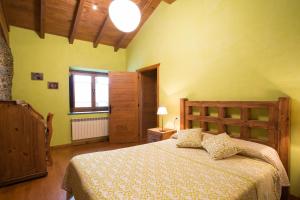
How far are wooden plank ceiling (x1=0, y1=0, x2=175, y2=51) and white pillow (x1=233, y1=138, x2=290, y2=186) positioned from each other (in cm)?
301

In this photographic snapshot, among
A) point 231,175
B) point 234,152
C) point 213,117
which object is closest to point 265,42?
point 213,117

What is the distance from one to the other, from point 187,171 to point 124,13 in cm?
183

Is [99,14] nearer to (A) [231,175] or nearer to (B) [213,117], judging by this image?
(B) [213,117]

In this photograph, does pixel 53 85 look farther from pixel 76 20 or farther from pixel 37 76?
pixel 76 20

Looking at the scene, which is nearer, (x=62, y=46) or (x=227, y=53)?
(x=227, y=53)

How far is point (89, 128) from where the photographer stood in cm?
425

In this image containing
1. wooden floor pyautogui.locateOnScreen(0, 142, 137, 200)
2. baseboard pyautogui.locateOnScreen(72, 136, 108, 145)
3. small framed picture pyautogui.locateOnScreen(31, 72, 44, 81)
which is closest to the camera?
Result: wooden floor pyautogui.locateOnScreen(0, 142, 137, 200)

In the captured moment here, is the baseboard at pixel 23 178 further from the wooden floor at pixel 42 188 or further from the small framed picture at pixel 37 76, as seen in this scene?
the small framed picture at pixel 37 76

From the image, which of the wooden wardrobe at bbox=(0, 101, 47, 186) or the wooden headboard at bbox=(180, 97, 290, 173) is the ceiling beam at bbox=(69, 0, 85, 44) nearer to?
the wooden wardrobe at bbox=(0, 101, 47, 186)

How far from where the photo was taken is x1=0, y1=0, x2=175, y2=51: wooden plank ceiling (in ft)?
10.3

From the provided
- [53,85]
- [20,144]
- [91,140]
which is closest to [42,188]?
[20,144]

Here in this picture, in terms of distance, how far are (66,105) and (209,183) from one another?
12.4 ft

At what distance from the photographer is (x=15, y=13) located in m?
3.19

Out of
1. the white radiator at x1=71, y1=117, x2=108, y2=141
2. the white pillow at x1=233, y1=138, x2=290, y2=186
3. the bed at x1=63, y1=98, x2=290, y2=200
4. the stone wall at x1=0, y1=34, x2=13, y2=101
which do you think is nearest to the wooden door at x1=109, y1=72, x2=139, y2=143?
the white radiator at x1=71, y1=117, x2=108, y2=141
